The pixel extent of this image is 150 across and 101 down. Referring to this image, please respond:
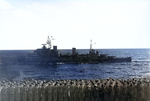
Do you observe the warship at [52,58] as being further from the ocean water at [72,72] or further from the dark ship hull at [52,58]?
the ocean water at [72,72]

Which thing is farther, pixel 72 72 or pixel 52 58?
pixel 52 58

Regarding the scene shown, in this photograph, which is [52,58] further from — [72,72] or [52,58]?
[72,72]

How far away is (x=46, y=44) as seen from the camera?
80812mm

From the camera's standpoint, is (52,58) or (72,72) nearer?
(72,72)

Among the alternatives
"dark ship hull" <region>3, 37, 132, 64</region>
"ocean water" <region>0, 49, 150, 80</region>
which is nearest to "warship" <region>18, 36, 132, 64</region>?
"dark ship hull" <region>3, 37, 132, 64</region>

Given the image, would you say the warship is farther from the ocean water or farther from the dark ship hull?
the ocean water

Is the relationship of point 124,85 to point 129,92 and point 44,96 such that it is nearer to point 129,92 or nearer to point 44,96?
point 129,92

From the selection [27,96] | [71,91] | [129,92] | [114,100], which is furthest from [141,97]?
[27,96]

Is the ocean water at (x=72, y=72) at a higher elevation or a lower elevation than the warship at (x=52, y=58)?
lower

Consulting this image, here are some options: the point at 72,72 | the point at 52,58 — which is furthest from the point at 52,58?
the point at 72,72

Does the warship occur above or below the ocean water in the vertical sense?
above

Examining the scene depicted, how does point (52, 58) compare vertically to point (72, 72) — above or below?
above

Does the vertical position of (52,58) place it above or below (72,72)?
above

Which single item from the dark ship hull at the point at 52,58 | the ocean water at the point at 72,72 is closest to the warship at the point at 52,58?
the dark ship hull at the point at 52,58
